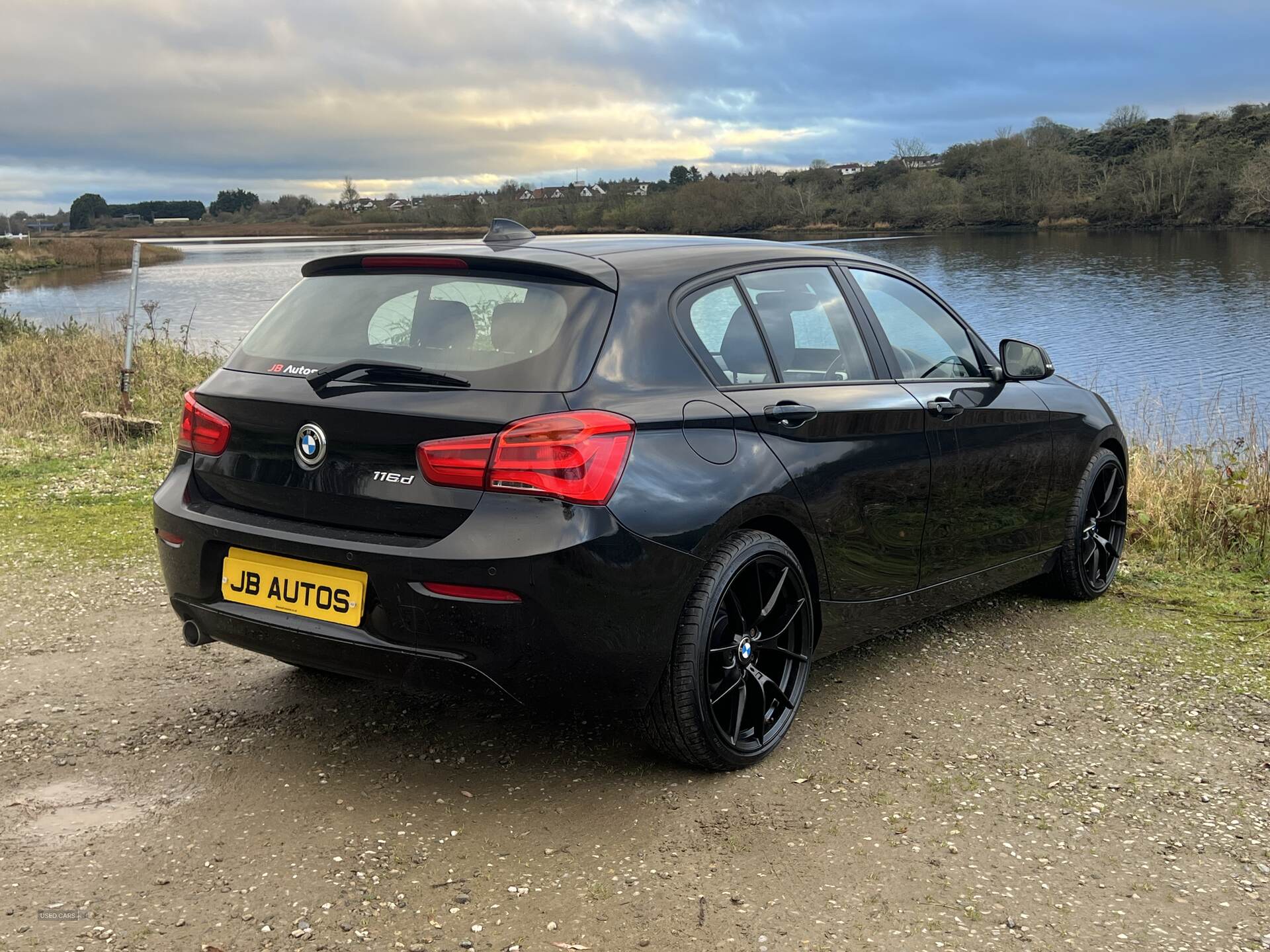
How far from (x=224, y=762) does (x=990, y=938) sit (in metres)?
2.36

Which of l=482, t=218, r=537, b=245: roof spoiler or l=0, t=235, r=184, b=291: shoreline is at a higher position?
l=0, t=235, r=184, b=291: shoreline

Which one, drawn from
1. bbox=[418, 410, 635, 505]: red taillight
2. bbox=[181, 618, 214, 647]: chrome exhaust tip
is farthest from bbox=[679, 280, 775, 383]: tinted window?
bbox=[181, 618, 214, 647]: chrome exhaust tip

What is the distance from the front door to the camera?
430cm

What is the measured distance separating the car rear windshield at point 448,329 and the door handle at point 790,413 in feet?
2.14

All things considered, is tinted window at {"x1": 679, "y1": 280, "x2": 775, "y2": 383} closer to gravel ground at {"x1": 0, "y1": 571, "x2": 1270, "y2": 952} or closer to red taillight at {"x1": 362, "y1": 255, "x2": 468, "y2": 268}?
red taillight at {"x1": 362, "y1": 255, "x2": 468, "y2": 268}

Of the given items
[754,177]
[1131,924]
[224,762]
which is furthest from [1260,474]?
[754,177]

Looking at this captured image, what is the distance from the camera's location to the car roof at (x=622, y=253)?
336cm

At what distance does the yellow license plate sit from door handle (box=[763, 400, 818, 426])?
1.35 metres

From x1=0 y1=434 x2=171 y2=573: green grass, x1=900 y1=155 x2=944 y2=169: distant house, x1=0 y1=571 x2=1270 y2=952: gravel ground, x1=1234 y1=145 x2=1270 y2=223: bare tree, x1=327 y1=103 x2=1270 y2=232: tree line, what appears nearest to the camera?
x1=0 y1=571 x2=1270 y2=952: gravel ground

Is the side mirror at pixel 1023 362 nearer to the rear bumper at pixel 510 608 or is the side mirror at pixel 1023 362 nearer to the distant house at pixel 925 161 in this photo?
the rear bumper at pixel 510 608

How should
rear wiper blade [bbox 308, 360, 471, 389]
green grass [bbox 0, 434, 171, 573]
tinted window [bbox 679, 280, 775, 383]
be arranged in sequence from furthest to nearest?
A: green grass [bbox 0, 434, 171, 573] < tinted window [bbox 679, 280, 775, 383] < rear wiper blade [bbox 308, 360, 471, 389]

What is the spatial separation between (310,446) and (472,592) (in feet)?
→ 2.20

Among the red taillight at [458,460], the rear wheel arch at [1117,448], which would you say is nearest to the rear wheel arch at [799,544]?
the red taillight at [458,460]

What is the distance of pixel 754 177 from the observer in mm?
22125
